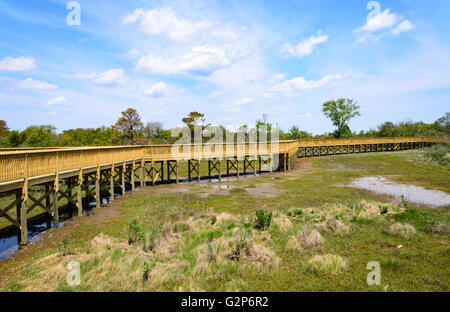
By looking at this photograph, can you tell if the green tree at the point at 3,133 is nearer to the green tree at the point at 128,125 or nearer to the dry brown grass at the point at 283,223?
the green tree at the point at 128,125

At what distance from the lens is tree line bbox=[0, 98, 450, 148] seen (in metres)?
43.4

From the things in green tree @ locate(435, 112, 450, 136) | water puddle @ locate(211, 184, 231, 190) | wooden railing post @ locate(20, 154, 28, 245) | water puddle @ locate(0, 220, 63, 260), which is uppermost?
green tree @ locate(435, 112, 450, 136)

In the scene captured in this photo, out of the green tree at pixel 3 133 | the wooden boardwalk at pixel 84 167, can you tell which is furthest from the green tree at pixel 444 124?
the green tree at pixel 3 133

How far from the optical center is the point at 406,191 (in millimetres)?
18281

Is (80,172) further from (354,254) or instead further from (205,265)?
(354,254)

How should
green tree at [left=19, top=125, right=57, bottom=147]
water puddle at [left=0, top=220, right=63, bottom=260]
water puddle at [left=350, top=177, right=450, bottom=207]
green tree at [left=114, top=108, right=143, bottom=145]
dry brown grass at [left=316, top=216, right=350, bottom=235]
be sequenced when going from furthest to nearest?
green tree at [left=114, top=108, right=143, bottom=145] < green tree at [left=19, top=125, right=57, bottom=147] < water puddle at [left=350, top=177, right=450, bottom=207] < dry brown grass at [left=316, top=216, right=350, bottom=235] < water puddle at [left=0, top=220, right=63, bottom=260]

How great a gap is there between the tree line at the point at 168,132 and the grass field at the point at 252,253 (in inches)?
1495

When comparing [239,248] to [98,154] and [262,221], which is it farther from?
[98,154]

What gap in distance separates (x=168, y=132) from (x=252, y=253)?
78285mm

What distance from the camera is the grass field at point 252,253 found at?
6.27 meters

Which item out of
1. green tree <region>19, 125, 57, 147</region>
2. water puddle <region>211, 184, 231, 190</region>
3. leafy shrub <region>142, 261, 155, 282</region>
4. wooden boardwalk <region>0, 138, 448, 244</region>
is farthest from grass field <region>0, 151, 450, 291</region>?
green tree <region>19, 125, 57, 147</region>

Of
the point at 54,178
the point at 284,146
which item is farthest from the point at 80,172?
the point at 284,146

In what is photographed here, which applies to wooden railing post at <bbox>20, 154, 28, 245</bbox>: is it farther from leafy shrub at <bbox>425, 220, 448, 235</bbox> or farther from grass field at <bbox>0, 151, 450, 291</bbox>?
leafy shrub at <bbox>425, 220, 448, 235</bbox>

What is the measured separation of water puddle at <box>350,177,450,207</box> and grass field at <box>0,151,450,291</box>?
2.56 metres
